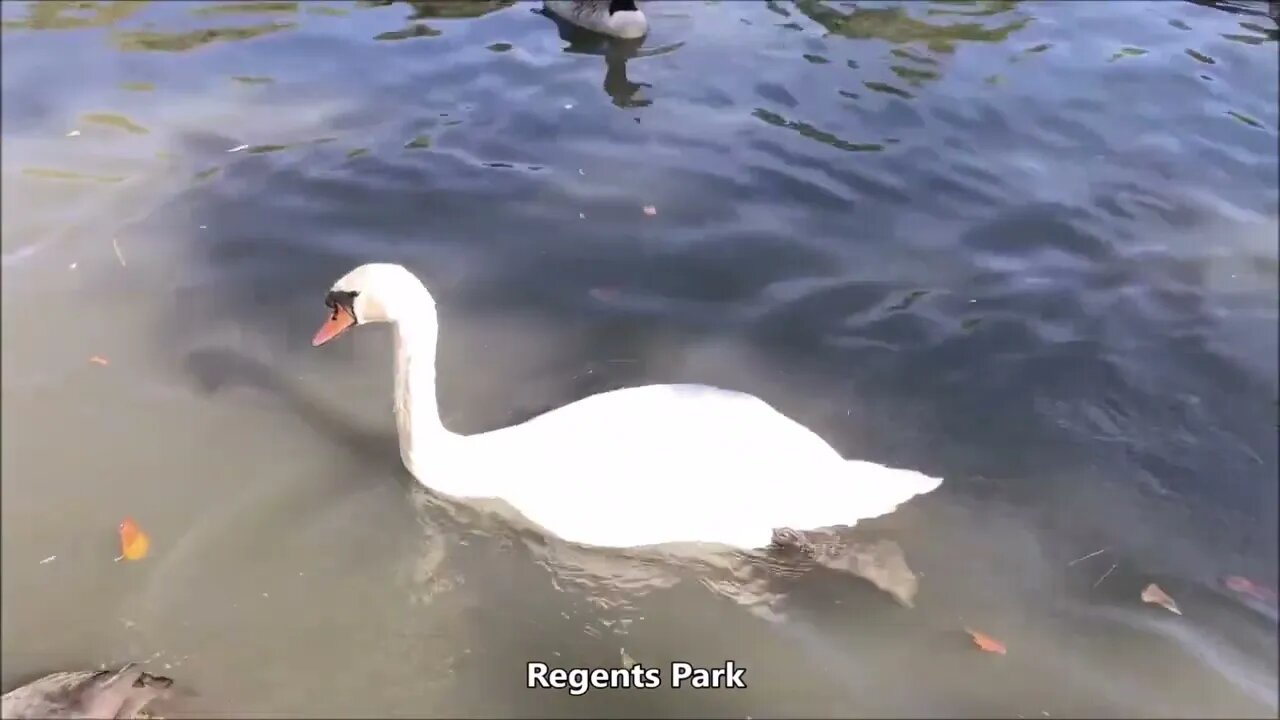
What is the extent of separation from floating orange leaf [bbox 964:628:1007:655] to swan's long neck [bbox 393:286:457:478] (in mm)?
2364

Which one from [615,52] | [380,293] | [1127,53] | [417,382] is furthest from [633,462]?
[1127,53]

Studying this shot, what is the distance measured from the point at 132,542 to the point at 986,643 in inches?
143

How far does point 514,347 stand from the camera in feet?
18.7

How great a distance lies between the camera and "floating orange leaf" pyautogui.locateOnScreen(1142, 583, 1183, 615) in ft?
13.5

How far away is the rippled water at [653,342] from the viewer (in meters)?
4.02

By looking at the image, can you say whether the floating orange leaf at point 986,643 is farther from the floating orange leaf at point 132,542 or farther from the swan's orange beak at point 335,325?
the floating orange leaf at point 132,542

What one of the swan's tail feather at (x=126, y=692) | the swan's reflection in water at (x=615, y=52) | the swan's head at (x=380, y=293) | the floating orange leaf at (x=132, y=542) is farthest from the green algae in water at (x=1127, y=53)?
the swan's tail feather at (x=126, y=692)

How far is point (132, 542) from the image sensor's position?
438cm

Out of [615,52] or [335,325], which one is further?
[615,52]

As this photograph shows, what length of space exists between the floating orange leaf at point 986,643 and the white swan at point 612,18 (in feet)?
27.2

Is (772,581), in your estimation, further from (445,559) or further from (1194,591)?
(1194,591)

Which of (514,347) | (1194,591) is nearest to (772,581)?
(1194,591)

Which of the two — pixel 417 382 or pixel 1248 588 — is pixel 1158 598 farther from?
pixel 417 382

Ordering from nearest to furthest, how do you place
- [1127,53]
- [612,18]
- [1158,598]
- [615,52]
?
[1158,598], [1127,53], [615,52], [612,18]
